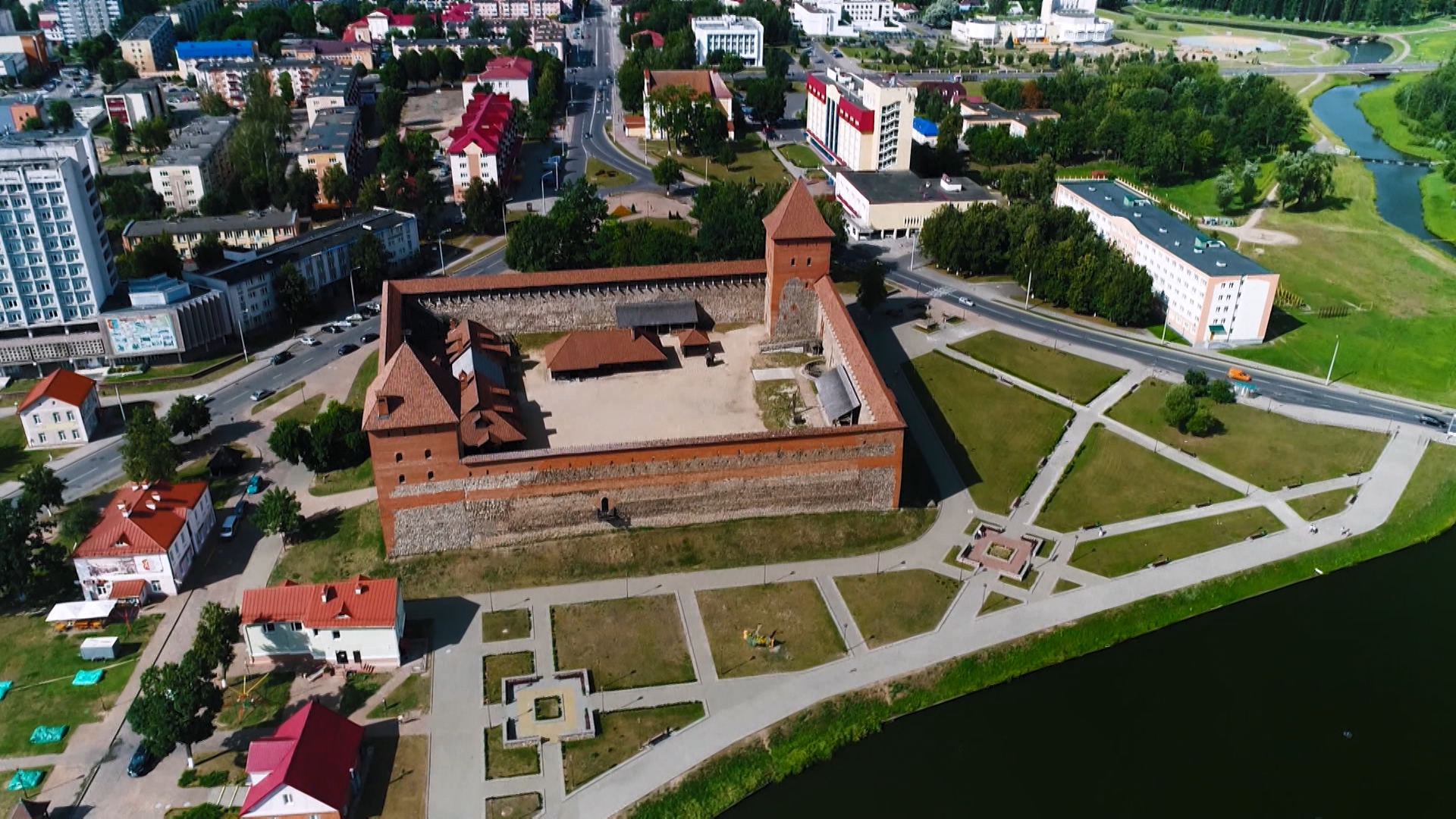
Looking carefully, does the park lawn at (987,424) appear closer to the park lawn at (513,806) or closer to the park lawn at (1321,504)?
the park lawn at (1321,504)

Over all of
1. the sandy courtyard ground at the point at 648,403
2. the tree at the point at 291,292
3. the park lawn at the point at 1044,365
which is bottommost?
the park lawn at the point at 1044,365

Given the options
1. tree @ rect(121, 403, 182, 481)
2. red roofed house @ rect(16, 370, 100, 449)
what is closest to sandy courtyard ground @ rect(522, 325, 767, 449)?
tree @ rect(121, 403, 182, 481)

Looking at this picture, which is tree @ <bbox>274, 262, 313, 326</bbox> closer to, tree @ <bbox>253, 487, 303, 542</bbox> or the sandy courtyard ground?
the sandy courtyard ground

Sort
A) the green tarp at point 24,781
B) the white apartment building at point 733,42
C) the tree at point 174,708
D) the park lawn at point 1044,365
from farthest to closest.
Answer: the white apartment building at point 733,42
the park lawn at point 1044,365
the green tarp at point 24,781
the tree at point 174,708

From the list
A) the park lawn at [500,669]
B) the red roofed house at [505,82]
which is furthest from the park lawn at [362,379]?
the red roofed house at [505,82]

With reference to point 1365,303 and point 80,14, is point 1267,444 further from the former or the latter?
point 80,14

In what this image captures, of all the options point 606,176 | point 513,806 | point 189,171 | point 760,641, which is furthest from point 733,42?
point 513,806

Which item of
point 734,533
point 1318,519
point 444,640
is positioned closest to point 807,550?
point 734,533
